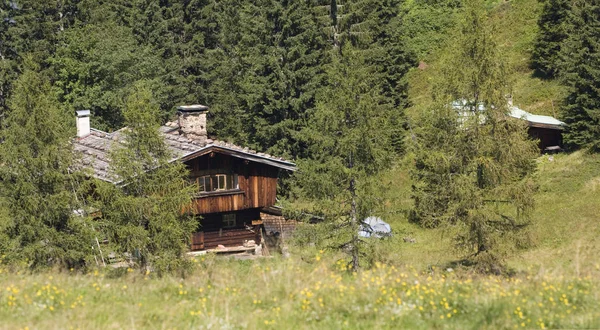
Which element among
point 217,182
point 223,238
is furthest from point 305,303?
point 223,238

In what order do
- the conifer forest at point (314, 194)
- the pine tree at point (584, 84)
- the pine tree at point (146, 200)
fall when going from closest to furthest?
the conifer forest at point (314, 194)
the pine tree at point (146, 200)
the pine tree at point (584, 84)

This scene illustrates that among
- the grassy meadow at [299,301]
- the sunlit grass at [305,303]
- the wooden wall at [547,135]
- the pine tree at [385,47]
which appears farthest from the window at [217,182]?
the wooden wall at [547,135]

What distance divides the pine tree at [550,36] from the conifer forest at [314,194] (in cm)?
34

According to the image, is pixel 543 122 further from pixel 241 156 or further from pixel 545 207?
pixel 241 156

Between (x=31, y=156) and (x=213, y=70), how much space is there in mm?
35542

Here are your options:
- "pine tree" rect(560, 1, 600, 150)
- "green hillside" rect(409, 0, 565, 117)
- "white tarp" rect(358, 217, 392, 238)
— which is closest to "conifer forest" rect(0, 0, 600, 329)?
"pine tree" rect(560, 1, 600, 150)

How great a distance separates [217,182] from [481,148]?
44.2ft

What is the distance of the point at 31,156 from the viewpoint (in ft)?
69.4

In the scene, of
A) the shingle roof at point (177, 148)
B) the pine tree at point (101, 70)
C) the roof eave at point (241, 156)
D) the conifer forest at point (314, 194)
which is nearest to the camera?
the conifer forest at point (314, 194)

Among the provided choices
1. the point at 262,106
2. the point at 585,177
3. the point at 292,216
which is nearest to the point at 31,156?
the point at 292,216

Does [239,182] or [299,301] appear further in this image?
[239,182]

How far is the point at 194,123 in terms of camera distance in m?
32.0

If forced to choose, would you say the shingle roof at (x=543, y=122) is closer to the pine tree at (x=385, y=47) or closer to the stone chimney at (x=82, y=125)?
the pine tree at (x=385, y=47)

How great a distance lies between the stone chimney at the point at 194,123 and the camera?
31703 millimetres
